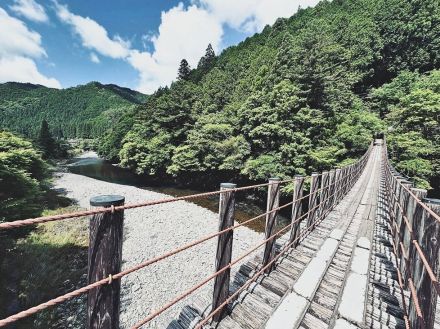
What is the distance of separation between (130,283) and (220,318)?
24.6 feet

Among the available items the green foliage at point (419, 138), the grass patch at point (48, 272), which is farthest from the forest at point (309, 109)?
the grass patch at point (48, 272)

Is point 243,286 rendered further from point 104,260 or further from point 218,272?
point 104,260

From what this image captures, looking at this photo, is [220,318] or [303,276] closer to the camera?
[220,318]

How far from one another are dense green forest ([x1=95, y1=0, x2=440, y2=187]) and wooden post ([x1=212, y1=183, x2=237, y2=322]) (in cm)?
1326

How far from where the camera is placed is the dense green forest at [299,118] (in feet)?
53.0

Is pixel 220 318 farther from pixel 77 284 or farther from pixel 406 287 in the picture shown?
pixel 77 284

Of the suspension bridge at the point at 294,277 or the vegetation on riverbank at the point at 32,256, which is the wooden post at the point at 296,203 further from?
the vegetation on riverbank at the point at 32,256

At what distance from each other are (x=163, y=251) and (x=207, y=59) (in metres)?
54.9

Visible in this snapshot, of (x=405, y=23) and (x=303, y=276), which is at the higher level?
(x=405, y=23)

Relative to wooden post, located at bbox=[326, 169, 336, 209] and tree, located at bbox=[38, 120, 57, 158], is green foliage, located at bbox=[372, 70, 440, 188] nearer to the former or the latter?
wooden post, located at bbox=[326, 169, 336, 209]

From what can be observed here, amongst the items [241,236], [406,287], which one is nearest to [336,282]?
[406,287]

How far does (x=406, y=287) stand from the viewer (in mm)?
2520

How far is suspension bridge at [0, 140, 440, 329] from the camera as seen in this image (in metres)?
1.08

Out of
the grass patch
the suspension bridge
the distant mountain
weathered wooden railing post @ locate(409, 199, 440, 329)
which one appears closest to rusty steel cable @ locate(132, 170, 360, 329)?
the suspension bridge
